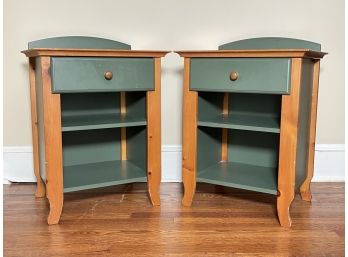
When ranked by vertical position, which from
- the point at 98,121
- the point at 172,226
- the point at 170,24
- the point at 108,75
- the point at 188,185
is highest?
the point at 170,24

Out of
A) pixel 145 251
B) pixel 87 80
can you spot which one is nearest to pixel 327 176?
pixel 145 251

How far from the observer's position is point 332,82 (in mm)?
2074

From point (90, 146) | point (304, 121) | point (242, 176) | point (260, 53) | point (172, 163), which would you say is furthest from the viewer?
point (172, 163)

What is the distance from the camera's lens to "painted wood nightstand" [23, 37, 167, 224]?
1530 millimetres

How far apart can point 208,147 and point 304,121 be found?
459 mm

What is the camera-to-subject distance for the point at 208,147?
1888 millimetres

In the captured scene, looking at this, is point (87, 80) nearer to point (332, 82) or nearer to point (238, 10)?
point (238, 10)

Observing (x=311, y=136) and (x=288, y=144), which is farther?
(x=311, y=136)

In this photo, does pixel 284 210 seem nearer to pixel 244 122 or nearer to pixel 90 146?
pixel 244 122

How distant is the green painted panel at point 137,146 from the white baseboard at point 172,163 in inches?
9.7

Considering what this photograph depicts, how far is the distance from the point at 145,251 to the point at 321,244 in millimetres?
631

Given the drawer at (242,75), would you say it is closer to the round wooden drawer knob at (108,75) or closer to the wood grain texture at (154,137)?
the wood grain texture at (154,137)

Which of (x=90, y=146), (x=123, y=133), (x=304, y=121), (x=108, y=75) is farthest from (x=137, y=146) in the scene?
(x=304, y=121)

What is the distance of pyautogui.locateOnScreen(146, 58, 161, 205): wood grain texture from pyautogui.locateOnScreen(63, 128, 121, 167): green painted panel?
0.33 metres
